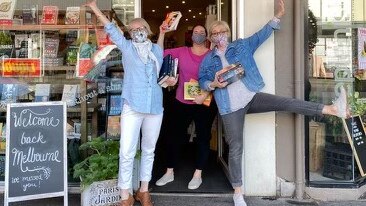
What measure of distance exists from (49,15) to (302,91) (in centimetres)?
292

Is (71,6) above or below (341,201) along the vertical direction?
above

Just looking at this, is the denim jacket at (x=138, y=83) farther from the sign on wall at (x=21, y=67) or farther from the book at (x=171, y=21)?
the sign on wall at (x=21, y=67)

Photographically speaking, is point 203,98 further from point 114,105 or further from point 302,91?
point 114,105

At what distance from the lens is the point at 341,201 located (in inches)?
186

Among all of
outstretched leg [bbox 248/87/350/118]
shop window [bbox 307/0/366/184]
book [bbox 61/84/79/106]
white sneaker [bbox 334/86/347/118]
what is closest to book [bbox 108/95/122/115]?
book [bbox 61/84/79/106]

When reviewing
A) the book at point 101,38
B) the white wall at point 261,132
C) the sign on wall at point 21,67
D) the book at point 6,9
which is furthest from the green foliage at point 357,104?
the book at point 6,9

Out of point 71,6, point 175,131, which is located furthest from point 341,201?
point 71,6

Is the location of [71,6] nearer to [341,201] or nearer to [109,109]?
[109,109]

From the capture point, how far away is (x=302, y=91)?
15.4 ft

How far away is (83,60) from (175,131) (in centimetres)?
130

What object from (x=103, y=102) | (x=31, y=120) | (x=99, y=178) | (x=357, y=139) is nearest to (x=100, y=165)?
(x=99, y=178)

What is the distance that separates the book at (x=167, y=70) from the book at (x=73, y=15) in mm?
1443

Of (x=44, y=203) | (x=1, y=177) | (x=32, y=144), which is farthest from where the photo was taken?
(x=1, y=177)

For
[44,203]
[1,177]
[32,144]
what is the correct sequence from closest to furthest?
1. [32,144]
2. [44,203]
3. [1,177]
